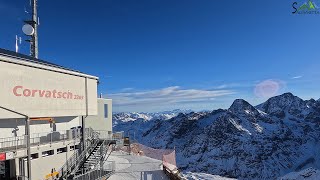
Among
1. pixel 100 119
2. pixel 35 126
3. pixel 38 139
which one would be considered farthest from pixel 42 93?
pixel 100 119

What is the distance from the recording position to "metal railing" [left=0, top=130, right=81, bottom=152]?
23756 mm

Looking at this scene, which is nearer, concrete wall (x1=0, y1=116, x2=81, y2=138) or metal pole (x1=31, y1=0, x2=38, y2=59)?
concrete wall (x1=0, y1=116, x2=81, y2=138)

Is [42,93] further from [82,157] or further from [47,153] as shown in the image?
[82,157]

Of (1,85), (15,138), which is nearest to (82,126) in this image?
(15,138)

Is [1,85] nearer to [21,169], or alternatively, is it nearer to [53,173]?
[21,169]

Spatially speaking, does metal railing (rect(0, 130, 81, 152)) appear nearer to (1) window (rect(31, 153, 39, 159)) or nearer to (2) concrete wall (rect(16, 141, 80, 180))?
(2) concrete wall (rect(16, 141, 80, 180))

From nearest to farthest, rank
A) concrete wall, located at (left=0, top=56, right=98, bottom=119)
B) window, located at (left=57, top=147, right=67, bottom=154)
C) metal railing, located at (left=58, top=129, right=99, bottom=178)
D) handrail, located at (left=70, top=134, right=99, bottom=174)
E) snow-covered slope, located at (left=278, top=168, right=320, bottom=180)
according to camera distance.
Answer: concrete wall, located at (left=0, top=56, right=98, bottom=119) < window, located at (left=57, top=147, right=67, bottom=154) < metal railing, located at (left=58, top=129, right=99, bottom=178) < handrail, located at (left=70, top=134, right=99, bottom=174) < snow-covered slope, located at (left=278, top=168, right=320, bottom=180)

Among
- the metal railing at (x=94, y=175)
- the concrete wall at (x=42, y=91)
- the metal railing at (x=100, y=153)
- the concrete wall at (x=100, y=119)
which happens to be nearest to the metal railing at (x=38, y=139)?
the concrete wall at (x=42, y=91)

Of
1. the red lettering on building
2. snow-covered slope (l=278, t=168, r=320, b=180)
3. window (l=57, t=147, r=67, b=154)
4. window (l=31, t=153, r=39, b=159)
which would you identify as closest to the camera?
the red lettering on building

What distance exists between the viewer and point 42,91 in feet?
88.4

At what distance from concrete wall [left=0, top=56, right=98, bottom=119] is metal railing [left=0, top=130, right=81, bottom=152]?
5.94 ft

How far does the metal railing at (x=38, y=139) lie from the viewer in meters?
23.8

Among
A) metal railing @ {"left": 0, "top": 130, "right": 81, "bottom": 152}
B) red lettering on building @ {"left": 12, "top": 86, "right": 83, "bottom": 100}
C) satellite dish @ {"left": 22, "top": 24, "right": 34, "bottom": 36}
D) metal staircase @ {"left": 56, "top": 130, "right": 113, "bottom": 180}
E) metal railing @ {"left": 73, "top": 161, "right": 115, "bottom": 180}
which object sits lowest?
metal railing @ {"left": 73, "top": 161, "right": 115, "bottom": 180}

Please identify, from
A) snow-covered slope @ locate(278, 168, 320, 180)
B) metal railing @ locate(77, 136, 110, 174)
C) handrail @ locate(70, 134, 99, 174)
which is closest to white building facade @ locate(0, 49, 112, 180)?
handrail @ locate(70, 134, 99, 174)
